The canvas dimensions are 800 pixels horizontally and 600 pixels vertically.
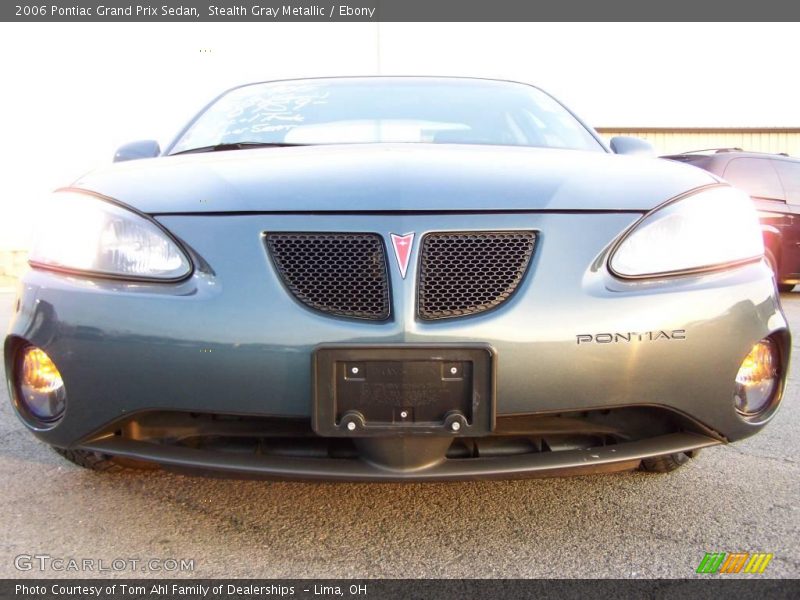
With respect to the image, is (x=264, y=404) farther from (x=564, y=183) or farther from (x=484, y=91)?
(x=484, y=91)

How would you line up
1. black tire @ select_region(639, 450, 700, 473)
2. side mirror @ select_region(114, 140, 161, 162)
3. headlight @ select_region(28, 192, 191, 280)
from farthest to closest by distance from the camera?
side mirror @ select_region(114, 140, 161, 162), black tire @ select_region(639, 450, 700, 473), headlight @ select_region(28, 192, 191, 280)

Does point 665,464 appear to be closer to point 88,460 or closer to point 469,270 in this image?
point 469,270

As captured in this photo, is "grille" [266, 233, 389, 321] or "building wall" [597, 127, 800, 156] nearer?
"grille" [266, 233, 389, 321]

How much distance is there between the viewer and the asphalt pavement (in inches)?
59.2

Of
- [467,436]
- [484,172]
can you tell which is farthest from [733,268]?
[467,436]

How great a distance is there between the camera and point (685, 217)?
1.55 meters

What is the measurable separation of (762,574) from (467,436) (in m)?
0.76

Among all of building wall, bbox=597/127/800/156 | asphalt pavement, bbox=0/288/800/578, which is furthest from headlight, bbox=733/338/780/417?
building wall, bbox=597/127/800/156

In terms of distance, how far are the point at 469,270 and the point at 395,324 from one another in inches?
8.2

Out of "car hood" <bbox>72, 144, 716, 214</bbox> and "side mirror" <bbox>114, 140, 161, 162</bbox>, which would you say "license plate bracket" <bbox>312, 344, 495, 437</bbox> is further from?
"side mirror" <bbox>114, 140, 161, 162</bbox>

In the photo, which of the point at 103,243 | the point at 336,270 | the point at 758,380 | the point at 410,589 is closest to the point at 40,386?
the point at 103,243

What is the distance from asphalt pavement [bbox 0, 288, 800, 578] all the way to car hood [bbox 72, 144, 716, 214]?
0.81 metres

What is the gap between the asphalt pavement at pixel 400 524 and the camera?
1.50 m

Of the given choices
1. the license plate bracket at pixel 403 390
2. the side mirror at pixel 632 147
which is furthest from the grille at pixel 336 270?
the side mirror at pixel 632 147
